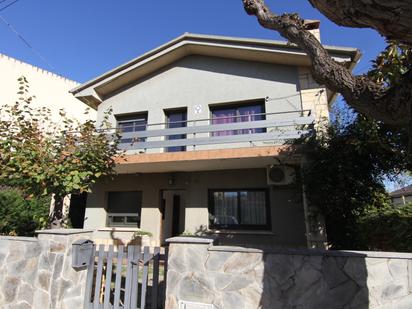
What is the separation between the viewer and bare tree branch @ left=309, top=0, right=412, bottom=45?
6.79ft

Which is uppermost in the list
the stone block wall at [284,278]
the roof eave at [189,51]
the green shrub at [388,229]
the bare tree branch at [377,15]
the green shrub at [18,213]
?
the roof eave at [189,51]

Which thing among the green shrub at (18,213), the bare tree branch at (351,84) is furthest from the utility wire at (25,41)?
the bare tree branch at (351,84)

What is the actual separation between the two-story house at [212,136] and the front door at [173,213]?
5 centimetres

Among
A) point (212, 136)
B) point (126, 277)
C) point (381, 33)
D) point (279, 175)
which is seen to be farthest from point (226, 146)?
point (381, 33)

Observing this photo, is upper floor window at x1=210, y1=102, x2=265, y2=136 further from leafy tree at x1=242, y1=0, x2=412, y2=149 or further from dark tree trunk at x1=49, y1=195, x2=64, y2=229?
leafy tree at x1=242, y1=0, x2=412, y2=149

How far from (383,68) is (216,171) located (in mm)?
6874

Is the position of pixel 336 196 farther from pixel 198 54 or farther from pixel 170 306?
pixel 198 54

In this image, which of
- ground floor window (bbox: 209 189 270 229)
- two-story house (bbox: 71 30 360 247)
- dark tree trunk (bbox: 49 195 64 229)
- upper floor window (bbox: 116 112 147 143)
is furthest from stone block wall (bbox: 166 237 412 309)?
upper floor window (bbox: 116 112 147 143)

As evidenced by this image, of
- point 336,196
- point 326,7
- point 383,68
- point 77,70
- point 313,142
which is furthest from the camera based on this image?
point 77,70

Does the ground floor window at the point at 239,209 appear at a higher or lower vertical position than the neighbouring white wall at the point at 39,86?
lower

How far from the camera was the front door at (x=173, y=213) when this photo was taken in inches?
480

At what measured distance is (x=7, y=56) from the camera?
809 inches

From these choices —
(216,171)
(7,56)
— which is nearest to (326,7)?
(216,171)

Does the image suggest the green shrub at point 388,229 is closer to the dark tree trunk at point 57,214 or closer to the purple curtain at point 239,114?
the purple curtain at point 239,114
